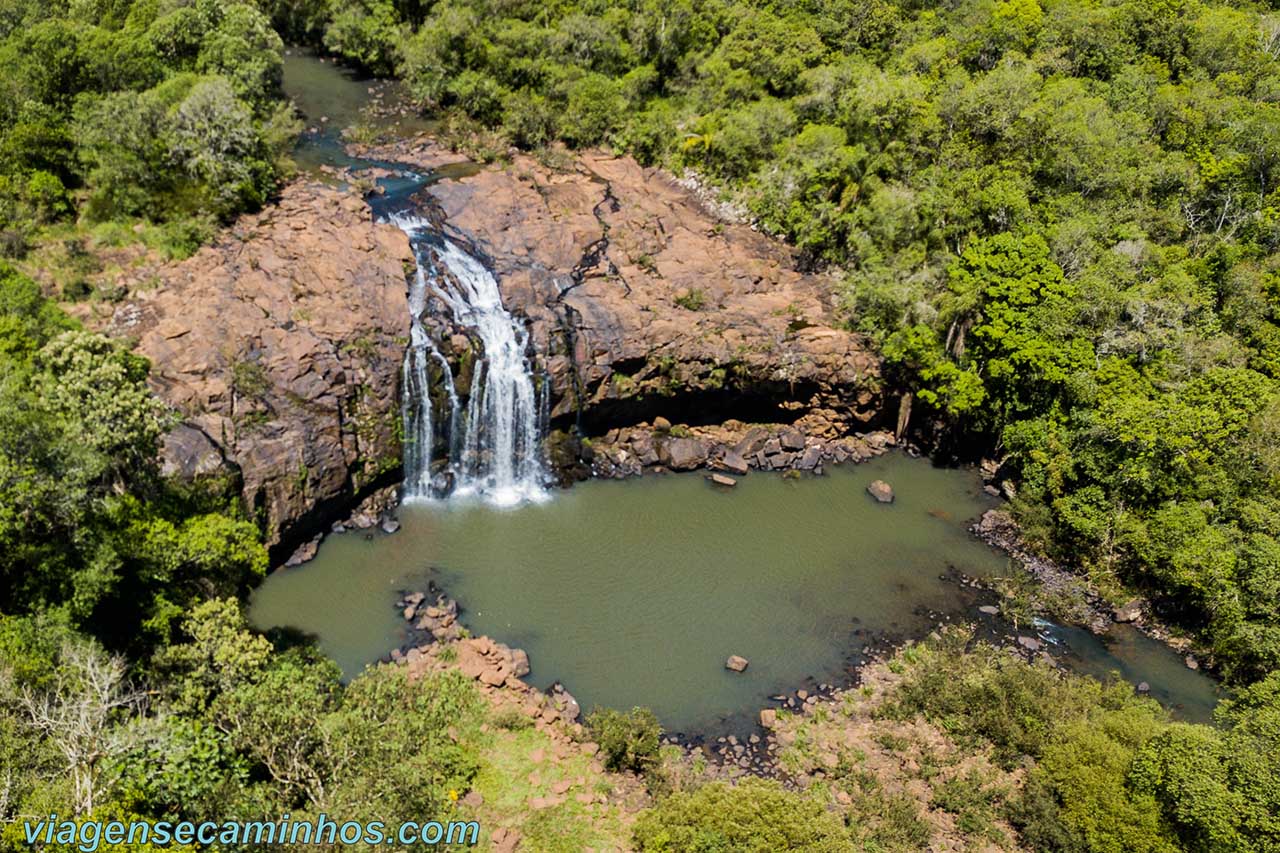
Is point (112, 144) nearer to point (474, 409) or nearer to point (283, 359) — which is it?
point (283, 359)

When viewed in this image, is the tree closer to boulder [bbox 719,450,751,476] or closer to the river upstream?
the river upstream

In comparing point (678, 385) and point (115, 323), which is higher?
point (115, 323)

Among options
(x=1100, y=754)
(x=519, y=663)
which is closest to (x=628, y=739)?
(x=519, y=663)

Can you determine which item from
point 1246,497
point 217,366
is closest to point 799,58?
point 1246,497

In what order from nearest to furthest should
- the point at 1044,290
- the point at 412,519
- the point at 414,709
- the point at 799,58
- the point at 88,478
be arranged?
the point at 88,478 → the point at 414,709 → the point at 412,519 → the point at 1044,290 → the point at 799,58

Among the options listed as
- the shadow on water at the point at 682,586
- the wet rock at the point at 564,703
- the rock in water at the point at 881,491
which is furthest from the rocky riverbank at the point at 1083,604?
the wet rock at the point at 564,703

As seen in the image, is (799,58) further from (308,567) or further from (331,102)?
(308,567)

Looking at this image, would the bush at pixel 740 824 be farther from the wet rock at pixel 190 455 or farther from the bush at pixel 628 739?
the wet rock at pixel 190 455
